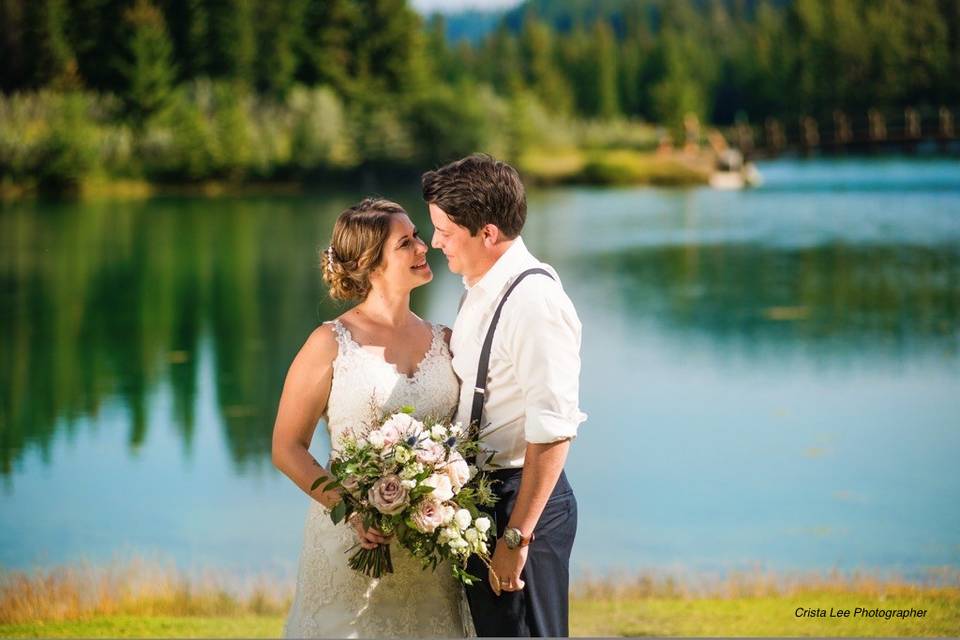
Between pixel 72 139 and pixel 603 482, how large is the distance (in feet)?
52.1

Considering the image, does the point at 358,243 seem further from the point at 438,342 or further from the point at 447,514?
the point at 447,514

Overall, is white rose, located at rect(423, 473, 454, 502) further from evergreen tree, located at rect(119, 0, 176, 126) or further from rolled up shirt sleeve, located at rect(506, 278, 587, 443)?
evergreen tree, located at rect(119, 0, 176, 126)

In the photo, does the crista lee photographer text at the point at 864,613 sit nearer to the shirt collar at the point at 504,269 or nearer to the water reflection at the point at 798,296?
the shirt collar at the point at 504,269

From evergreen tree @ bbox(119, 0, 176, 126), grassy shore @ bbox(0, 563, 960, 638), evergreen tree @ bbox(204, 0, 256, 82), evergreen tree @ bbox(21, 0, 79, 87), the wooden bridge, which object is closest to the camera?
grassy shore @ bbox(0, 563, 960, 638)

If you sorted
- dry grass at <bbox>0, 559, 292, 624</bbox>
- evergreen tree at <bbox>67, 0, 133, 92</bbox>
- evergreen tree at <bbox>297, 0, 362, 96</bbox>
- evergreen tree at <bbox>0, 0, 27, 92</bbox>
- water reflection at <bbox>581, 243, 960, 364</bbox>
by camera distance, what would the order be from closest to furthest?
1. dry grass at <bbox>0, 559, 292, 624</bbox>
2. water reflection at <bbox>581, 243, 960, 364</bbox>
3. evergreen tree at <bbox>0, 0, 27, 92</bbox>
4. evergreen tree at <bbox>67, 0, 133, 92</bbox>
5. evergreen tree at <bbox>297, 0, 362, 96</bbox>

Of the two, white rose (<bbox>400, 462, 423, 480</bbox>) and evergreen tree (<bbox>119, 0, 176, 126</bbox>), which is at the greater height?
evergreen tree (<bbox>119, 0, 176, 126</bbox>)

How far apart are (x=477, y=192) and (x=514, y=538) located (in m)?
0.67

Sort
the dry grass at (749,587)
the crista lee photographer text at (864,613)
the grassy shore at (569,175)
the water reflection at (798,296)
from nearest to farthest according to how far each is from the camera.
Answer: the crista lee photographer text at (864,613) → the dry grass at (749,587) → the water reflection at (798,296) → the grassy shore at (569,175)

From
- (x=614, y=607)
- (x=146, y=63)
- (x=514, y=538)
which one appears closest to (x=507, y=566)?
(x=514, y=538)

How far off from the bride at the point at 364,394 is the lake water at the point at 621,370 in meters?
4.63

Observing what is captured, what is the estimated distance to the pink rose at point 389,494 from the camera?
245 cm

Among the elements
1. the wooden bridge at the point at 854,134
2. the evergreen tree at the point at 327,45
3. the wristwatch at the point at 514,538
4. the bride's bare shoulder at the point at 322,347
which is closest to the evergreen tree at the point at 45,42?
the evergreen tree at the point at 327,45

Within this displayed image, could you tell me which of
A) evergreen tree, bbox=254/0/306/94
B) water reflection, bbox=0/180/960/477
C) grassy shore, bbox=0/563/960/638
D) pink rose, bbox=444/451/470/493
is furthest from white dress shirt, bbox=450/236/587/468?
evergreen tree, bbox=254/0/306/94

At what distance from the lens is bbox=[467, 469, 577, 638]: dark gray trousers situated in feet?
8.63
